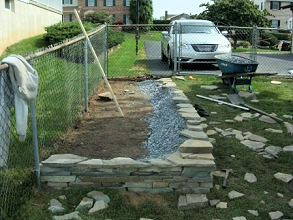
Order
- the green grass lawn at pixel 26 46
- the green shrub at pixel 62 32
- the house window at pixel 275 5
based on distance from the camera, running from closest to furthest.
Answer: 1. the green grass lawn at pixel 26 46
2. the green shrub at pixel 62 32
3. the house window at pixel 275 5

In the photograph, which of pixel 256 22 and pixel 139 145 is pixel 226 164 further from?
pixel 256 22

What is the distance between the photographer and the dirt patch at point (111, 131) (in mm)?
5266

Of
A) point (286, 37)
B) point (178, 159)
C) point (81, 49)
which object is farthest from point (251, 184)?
point (286, 37)

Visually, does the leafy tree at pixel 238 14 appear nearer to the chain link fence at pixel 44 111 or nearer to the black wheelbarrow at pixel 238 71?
the black wheelbarrow at pixel 238 71

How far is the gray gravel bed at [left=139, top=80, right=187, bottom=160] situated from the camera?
200 inches

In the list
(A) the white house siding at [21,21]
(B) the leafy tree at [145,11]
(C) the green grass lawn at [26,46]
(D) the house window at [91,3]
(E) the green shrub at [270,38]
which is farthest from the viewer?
(D) the house window at [91,3]

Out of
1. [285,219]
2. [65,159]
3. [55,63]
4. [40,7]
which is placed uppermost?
[40,7]

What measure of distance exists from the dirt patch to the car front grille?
3.95m

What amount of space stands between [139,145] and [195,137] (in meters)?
0.95

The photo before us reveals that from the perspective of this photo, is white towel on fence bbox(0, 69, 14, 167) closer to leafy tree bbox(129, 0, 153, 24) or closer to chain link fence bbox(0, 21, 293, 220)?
chain link fence bbox(0, 21, 293, 220)

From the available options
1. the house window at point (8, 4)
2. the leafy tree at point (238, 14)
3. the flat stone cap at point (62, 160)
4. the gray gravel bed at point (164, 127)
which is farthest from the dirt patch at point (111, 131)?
the leafy tree at point (238, 14)

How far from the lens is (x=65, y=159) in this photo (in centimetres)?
435

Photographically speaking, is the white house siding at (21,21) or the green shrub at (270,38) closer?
the white house siding at (21,21)

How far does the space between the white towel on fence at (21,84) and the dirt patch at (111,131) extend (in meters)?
1.65
